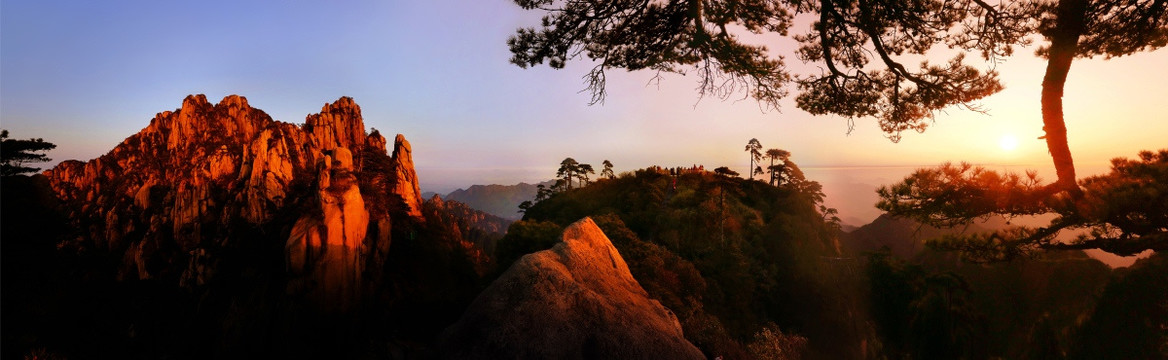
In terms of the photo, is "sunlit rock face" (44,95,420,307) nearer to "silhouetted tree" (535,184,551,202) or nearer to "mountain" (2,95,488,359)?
"mountain" (2,95,488,359)

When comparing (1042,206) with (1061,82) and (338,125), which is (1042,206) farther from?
(338,125)

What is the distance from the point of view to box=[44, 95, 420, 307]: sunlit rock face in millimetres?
26625

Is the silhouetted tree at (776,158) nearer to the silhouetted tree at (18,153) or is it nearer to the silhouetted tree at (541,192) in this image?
the silhouetted tree at (541,192)

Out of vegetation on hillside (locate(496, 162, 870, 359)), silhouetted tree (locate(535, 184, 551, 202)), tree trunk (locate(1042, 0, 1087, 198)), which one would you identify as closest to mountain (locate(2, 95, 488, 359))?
vegetation on hillside (locate(496, 162, 870, 359))

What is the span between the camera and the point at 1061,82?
275 inches

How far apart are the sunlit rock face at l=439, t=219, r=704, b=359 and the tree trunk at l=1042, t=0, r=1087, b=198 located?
7.97 meters

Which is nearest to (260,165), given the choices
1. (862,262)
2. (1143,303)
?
(862,262)

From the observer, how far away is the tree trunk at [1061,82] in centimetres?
652

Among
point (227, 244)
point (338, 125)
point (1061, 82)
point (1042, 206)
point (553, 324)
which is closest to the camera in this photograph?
point (553, 324)

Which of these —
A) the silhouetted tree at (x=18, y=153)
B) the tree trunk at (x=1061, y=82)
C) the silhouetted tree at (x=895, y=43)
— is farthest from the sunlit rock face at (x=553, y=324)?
the silhouetted tree at (x=18, y=153)

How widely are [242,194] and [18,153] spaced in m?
34.2

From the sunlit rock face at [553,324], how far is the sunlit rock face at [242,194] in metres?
24.9

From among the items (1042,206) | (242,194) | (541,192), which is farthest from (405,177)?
(1042,206)

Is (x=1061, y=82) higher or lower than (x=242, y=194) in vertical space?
higher
